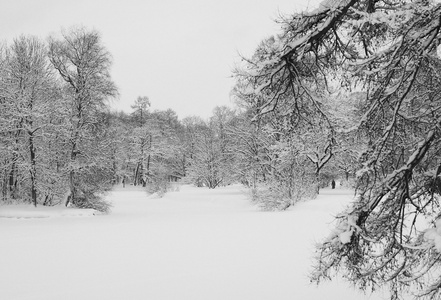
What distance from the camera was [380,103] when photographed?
11.5 feet

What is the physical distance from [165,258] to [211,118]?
53.4 m

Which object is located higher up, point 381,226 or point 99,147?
point 99,147

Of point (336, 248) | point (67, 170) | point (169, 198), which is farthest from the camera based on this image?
point (169, 198)

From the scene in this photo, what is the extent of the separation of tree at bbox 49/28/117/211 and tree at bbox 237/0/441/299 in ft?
53.7

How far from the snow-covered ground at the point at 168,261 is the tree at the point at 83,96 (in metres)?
5.36

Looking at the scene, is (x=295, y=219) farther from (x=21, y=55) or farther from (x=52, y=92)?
(x=21, y=55)

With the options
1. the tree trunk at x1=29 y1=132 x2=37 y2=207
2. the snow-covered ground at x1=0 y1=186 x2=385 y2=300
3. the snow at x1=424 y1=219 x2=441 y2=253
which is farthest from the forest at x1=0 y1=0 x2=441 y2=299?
the snow-covered ground at x1=0 y1=186 x2=385 y2=300

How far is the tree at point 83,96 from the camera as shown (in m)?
18.7

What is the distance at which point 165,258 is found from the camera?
814 cm

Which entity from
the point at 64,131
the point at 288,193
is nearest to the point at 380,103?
the point at 288,193

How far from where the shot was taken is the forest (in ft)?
11.3

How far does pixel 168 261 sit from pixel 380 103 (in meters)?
6.09

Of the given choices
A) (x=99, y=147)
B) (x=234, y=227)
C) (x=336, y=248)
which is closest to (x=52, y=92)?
(x=99, y=147)

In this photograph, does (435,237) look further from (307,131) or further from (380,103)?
(307,131)
